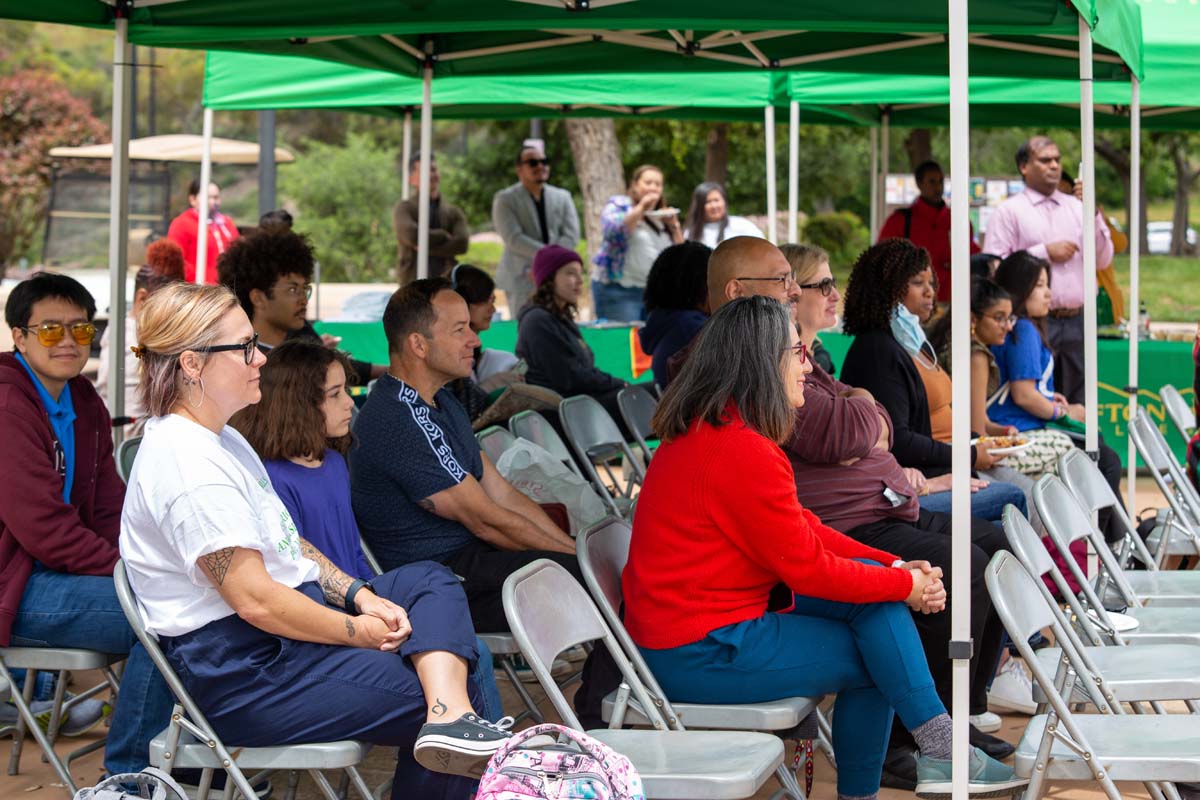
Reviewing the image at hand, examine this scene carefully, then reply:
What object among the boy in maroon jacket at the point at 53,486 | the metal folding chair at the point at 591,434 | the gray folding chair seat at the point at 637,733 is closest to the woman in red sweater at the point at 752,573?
the gray folding chair seat at the point at 637,733

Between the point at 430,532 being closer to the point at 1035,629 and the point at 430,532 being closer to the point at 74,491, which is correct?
the point at 74,491

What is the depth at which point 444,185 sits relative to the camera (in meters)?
27.5

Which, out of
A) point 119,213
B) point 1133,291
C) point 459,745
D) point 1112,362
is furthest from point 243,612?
point 1112,362

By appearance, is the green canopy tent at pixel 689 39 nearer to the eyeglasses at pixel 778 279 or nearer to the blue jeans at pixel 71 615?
the blue jeans at pixel 71 615

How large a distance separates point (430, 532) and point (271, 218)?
19.9 ft

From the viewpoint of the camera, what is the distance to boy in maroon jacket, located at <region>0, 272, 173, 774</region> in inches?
144

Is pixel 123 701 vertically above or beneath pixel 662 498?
beneath

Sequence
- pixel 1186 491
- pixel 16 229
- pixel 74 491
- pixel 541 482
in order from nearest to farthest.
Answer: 1. pixel 74 491
2. pixel 541 482
3. pixel 1186 491
4. pixel 16 229

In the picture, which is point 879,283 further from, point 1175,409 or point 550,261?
point 1175,409

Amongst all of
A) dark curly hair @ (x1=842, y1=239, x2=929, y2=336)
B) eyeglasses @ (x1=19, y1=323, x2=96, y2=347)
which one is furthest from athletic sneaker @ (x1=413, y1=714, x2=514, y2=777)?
dark curly hair @ (x1=842, y1=239, x2=929, y2=336)

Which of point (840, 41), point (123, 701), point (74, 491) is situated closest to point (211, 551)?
point (123, 701)

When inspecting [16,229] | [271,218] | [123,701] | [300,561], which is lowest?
[123,701]

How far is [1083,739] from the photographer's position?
9.98 feet

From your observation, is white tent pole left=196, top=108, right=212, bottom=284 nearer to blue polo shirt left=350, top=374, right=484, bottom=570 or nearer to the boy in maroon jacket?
the boy in maroon jacket
